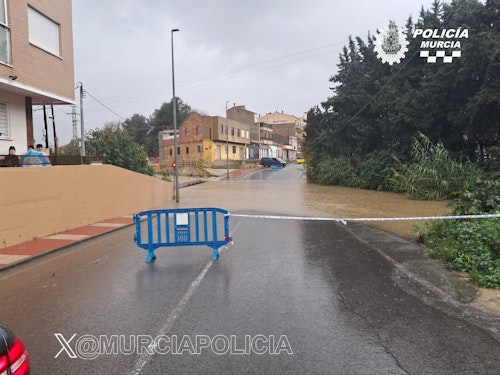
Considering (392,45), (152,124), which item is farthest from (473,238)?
(152,124)

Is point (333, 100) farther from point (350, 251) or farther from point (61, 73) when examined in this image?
point (350, 251)

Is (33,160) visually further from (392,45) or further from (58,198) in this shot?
(392,45)

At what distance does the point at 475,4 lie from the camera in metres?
22.0

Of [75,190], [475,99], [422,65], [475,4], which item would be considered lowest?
[75,190]

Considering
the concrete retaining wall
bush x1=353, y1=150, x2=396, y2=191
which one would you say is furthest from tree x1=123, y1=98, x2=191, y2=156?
the concrete retaining wall

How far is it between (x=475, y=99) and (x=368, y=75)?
43.2 feet

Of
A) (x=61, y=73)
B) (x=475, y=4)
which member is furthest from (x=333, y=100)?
(x=61, y=73)

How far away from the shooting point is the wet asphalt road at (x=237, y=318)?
3.85 meters

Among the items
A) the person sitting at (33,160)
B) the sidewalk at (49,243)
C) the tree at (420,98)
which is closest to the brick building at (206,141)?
the tree at (420,98)

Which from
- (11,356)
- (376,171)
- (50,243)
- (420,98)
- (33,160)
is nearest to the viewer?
(11,356)

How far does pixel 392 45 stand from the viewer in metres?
28.9

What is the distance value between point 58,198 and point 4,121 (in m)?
4.16

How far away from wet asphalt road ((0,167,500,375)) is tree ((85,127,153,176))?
13.5 metres

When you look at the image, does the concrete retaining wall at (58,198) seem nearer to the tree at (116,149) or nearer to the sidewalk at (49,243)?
the sidewalk at (49,243)
